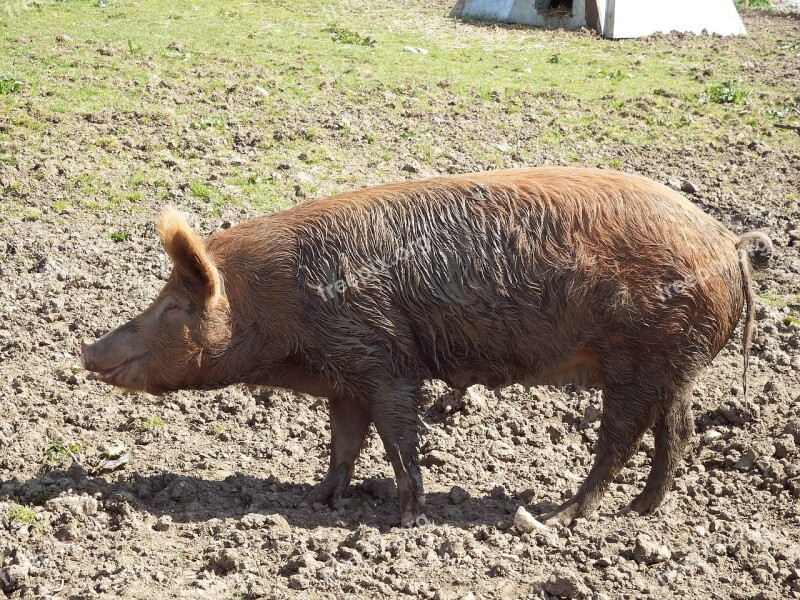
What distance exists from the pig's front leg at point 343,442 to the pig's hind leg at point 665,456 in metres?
1.58

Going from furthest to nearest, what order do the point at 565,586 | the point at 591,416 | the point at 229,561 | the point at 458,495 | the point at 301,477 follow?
the point at 591,416 < the point at 301,477 < the point at 458,495 < the point at 229,561 < the point at 565,586

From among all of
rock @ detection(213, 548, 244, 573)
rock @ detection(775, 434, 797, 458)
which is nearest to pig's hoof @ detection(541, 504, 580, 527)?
rock @ detection(775, 434, 797, 458)

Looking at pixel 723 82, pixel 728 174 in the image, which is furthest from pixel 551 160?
pixel 723 82

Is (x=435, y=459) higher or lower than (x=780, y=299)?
lower

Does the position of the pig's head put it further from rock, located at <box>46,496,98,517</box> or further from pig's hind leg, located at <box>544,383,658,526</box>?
pig's hind leg, located at <box>544,383,658,526</box>

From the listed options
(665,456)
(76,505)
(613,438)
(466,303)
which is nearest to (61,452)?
(76,505)

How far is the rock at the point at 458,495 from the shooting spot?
18.8 feet

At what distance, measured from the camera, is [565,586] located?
4.44 metres

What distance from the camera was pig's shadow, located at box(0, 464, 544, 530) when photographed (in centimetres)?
539

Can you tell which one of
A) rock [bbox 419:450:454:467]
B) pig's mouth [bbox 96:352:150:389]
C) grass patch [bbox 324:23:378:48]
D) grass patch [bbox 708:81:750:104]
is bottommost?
rock [bbox 419:450:454:467]

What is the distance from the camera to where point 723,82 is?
1375 cm

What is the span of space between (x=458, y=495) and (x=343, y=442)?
0.72 meters

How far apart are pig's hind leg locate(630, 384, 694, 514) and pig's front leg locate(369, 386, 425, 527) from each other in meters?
1.21

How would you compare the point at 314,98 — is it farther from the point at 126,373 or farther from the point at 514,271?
the point at 514,271
